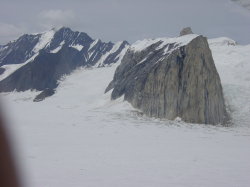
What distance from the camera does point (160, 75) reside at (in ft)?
155

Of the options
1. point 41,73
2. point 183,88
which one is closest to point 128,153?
point 183,88

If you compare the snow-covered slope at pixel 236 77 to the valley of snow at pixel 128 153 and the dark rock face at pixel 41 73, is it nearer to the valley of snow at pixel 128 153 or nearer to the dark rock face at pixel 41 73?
the valley of snow at pixel 128 153

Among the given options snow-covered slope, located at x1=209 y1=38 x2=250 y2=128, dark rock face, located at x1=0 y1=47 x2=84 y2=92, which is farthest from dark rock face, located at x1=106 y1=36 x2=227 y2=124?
dark rock face, located at x1=0 y1=47 x2=84 y2=92

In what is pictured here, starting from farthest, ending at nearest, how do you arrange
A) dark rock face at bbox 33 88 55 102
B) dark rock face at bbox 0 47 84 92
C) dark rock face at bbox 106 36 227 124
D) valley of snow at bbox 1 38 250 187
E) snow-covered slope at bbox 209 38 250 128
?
1. dark rock face at bbox 0 47 84 92
2. dark rock face at bbox 33 88 55 102
3. snow-covered slope at bbox 209 38 250 128
4. dark rock face at bbox 106 36 227 124
5. valley of snow at bbox 1 38 250 187

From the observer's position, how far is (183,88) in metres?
45.6

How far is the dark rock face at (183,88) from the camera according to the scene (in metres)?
44.0

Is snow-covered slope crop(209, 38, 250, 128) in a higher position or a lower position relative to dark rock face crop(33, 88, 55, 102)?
higher

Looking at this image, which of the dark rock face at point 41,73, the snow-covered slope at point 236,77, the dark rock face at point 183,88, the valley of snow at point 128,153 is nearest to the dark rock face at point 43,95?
the dark rock face at point 41,73

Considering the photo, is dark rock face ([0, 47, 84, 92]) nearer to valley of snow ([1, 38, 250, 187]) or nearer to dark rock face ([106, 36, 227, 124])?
dark rock face ([106, 36, 227, 124])

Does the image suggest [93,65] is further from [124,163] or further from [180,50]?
[124,163]

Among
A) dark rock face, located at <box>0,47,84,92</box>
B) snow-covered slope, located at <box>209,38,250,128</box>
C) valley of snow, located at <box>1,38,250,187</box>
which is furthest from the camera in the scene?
dark rock face, located at <box>0,47,84,92</box>

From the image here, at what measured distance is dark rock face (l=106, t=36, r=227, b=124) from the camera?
1734 inches

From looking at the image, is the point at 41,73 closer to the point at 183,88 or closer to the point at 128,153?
the point at 183,88

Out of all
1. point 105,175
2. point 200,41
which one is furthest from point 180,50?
point 105,175
